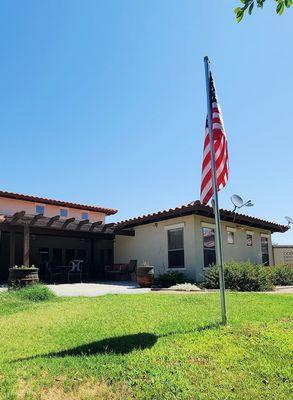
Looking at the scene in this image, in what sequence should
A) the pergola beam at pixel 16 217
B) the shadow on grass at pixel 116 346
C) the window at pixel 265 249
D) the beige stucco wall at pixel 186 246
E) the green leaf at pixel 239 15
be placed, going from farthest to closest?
the window at pixel 265 249 → the beige stucco wall at pixel 186 246 → the pergola beam at pixel 16 217 → the shadow on grass at pixel 116 346 → the green leaf at pixel 239 15

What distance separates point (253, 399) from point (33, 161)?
624 inches

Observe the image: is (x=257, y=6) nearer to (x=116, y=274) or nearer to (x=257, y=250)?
(x=116, y=274)

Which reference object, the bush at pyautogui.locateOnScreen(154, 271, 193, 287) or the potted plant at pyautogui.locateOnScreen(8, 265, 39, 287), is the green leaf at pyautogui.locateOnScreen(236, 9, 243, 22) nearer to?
the potted plant at pyautogui.locateOnScreen(8, 265, 39, 287)

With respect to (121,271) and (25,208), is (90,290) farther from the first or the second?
(25,208)

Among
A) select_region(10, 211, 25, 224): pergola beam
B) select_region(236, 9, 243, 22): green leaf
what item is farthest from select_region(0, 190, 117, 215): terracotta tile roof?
select_region(236, 9, 243, 22): green leaf

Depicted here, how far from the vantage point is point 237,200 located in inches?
609

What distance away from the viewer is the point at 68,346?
4.56 meters

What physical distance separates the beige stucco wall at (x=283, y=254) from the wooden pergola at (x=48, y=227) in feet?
30.6

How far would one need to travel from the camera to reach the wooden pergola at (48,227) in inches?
526

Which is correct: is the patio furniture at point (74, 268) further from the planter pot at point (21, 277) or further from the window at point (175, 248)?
the planter pot at point (21, 277)

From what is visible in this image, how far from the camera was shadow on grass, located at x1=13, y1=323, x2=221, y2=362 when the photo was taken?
13.8 feet

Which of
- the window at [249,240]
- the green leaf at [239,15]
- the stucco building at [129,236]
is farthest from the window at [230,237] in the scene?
the green leaf at [239,15]

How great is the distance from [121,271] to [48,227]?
14.2ft

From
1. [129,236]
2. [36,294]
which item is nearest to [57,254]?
[129,236]
